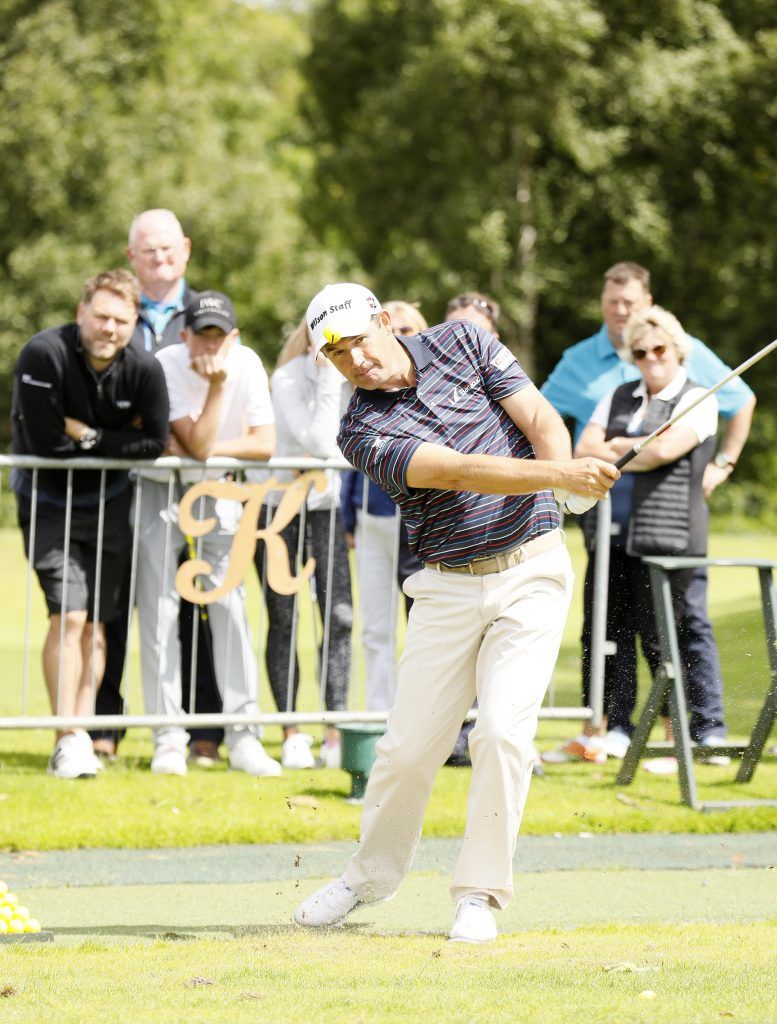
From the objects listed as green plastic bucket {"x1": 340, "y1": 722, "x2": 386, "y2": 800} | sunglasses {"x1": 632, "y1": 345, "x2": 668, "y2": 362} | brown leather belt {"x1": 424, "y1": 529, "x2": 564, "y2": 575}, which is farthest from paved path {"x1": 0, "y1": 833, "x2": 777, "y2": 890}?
sunglasses {"x1": 632, "y1": 345, "x2": 668, "y2": 362}

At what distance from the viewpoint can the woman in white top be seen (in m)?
8.13

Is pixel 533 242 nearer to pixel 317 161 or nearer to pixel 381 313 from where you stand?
pixel 317 161

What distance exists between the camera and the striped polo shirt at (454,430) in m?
5.00

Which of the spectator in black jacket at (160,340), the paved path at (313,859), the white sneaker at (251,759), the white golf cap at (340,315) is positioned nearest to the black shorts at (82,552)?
the spectator in black jacket at (160,340)

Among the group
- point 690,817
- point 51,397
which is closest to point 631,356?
point 690,817

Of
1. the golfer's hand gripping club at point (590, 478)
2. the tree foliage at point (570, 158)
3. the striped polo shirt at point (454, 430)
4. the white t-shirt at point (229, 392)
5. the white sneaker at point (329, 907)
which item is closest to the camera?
the golfer's hand gripping club at point (590, 478)

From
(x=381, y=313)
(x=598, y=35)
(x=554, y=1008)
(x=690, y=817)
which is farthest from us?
(x=598, y=35)

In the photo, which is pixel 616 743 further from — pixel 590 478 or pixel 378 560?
pixel 590 478

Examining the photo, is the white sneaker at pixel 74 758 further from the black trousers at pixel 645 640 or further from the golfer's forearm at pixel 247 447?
the black trousers at pixel 645 640

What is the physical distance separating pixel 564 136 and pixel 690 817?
3013 centimetres

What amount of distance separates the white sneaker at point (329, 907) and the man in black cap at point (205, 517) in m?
2.48

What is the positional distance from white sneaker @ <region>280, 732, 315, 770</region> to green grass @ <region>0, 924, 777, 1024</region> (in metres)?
2.93

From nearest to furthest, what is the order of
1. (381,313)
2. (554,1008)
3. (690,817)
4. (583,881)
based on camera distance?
(554,1008), (381,313), (583,881), (690,817)

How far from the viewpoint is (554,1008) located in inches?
148
